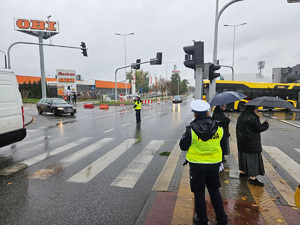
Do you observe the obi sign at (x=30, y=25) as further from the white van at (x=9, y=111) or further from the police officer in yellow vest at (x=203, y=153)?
the police officer in yellow vest at (x=203, y=153)

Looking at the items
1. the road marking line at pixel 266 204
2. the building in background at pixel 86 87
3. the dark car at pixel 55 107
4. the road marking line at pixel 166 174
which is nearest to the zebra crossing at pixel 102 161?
the road marking line at pixel 266 204

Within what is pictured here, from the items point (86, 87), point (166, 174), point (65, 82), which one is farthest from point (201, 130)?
point (86, 87)

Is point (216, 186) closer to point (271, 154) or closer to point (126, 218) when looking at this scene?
point (126, 218)

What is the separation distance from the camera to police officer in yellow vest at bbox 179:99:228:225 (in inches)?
109

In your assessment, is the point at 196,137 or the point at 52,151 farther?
the point at 52,151

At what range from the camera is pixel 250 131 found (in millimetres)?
4113

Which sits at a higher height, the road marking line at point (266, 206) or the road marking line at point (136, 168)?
the road marking line at point (266, 206)

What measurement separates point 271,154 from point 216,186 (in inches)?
194

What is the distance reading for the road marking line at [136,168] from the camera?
4.54 metres

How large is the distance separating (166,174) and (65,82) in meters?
30.4

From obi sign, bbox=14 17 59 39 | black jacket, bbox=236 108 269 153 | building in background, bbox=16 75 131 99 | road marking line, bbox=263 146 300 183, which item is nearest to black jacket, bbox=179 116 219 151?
black jacket, bbox=236 108 269 153

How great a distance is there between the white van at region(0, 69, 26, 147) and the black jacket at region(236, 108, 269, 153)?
21.1 feet

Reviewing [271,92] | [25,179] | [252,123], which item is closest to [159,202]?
[252,123]

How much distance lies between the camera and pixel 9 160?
6.00 metres
